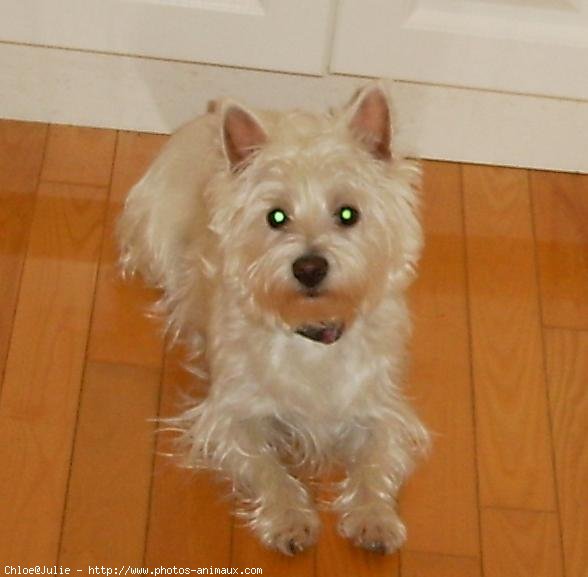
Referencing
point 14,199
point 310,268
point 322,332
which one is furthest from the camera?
point 14,199

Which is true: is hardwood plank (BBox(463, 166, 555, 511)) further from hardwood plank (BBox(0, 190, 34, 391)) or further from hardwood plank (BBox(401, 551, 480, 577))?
hardwood plank (BBox(0, 190, 34, 391))

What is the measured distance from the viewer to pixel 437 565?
220 cm

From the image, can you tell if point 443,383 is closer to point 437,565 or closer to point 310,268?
point 437,565

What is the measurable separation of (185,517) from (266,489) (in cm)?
16

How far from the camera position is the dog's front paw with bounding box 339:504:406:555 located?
2.17 meters

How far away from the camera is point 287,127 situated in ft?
6.70

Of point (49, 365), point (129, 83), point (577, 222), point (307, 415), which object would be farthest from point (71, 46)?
point (577, 222)

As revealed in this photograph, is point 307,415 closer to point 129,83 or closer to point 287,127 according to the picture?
point 287,127

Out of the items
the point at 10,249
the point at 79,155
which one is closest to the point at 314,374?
the point at 10,249

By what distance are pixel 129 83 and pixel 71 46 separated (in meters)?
0.19

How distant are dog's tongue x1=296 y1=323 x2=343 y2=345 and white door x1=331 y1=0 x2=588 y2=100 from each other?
70 centimetres

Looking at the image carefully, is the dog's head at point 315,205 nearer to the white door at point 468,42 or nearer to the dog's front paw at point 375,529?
the dog's front paw at point 375,529

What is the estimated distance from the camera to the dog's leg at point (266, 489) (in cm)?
217

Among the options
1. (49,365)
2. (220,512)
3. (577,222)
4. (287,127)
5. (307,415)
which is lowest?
(220,512)
